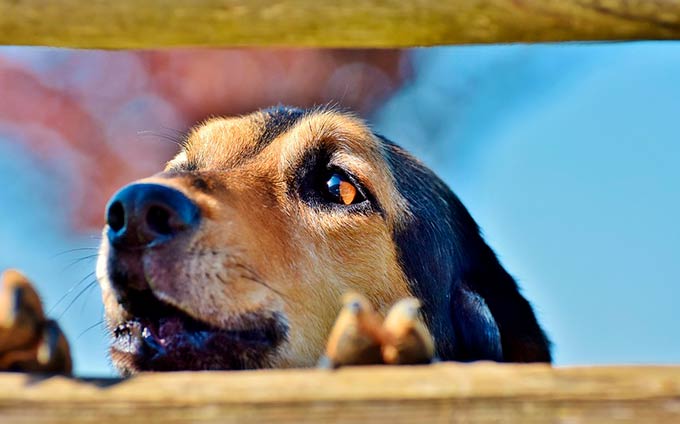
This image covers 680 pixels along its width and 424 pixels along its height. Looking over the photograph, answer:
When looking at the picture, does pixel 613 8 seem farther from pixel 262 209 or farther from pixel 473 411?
pixel 262 209

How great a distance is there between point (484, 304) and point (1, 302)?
2.46 metres

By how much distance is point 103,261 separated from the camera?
9.61ft

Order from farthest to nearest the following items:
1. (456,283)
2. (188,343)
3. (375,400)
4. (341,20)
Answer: (456,283) < (188,343) < (341,20) < (375,400)

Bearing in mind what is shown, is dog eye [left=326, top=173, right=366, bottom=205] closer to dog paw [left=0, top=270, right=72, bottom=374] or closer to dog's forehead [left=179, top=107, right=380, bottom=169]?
dog's forehead [left=179, top=107, right=380, bottom=169]

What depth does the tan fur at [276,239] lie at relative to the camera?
279cm

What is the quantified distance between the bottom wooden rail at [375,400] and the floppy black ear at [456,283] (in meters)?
2.11

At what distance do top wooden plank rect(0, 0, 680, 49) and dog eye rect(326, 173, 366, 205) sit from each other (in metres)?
1.42

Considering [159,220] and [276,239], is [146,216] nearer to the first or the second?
[159,220]

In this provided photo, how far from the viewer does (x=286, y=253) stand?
3.20 m

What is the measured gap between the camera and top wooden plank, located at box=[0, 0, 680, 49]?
222 cm

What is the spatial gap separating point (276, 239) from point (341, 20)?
1.18 metres

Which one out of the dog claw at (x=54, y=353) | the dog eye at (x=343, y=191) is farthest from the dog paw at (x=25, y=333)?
the dog eye at (x=343, y=191)

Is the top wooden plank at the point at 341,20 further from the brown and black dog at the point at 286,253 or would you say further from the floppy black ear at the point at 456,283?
the floppy black ear at the point at 456,283

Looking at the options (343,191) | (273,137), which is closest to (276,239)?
(343,191)
